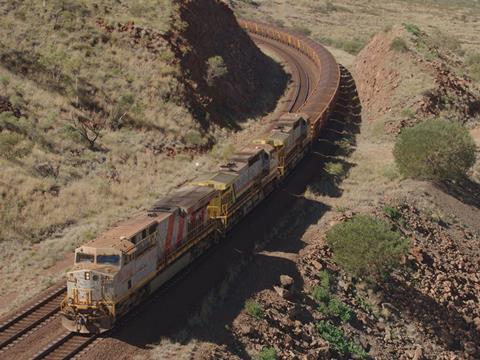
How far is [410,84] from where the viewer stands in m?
53.9

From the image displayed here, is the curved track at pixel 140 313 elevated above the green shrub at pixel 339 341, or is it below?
above

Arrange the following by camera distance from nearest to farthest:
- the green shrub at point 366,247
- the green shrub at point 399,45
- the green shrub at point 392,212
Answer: the green shrub at point 366,247, the green shrub at point 392,212, the green shrub at point 399,45

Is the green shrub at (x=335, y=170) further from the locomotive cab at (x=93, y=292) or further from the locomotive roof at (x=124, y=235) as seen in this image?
the locomotive cab at (x=93, y=292)

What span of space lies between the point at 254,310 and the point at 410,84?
38.9 m

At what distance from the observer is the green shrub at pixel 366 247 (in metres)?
26.5

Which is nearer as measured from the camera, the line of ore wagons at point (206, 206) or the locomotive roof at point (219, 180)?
the line of ore wagons at point (206, 206)

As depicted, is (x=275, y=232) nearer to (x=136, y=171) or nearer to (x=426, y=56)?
(x=136, y=171)

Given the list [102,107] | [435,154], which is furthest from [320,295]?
[102,107]

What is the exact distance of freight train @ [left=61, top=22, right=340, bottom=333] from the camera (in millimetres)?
20266

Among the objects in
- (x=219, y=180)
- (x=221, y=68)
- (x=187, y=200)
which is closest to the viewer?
(x=187, y=200)

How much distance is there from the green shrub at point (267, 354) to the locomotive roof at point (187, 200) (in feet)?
24.4

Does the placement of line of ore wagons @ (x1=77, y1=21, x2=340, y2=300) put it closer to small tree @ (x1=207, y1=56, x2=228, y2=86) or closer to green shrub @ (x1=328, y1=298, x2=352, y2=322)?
green shrub @ (x1=328, y1=298, x2=352, y2=322)

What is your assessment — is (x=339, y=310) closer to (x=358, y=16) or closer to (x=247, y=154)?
(x=247, y=154)

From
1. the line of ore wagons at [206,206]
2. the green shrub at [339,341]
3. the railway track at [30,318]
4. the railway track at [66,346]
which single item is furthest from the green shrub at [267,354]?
the railway track at [30,318]
